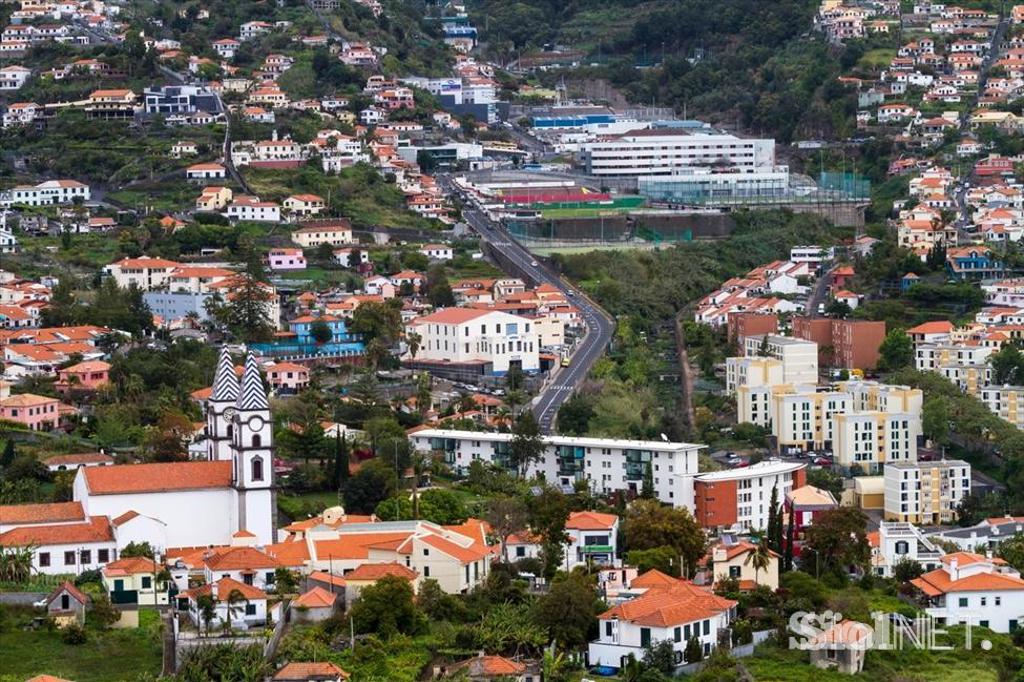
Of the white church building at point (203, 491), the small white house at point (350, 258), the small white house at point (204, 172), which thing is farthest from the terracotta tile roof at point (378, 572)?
the small white house at point (204, 172)

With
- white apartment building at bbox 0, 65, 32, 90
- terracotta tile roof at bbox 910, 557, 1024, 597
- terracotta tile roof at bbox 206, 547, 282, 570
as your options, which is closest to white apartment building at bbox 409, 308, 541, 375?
terracotta tile roof at bbox 910, 557, 1024, 597

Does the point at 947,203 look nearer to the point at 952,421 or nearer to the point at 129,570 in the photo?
the point at 952,421

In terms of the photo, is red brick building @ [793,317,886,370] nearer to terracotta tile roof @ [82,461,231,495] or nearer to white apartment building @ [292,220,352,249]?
white apartment building @ [292,220,352,249]

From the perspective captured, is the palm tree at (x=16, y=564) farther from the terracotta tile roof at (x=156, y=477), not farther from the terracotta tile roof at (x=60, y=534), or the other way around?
the terracotta tile roof at (x=156, y=477)

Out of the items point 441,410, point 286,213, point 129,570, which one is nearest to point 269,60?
point 286,213

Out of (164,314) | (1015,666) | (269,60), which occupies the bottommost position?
(1015,666)

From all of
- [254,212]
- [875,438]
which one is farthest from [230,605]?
[254,212]
